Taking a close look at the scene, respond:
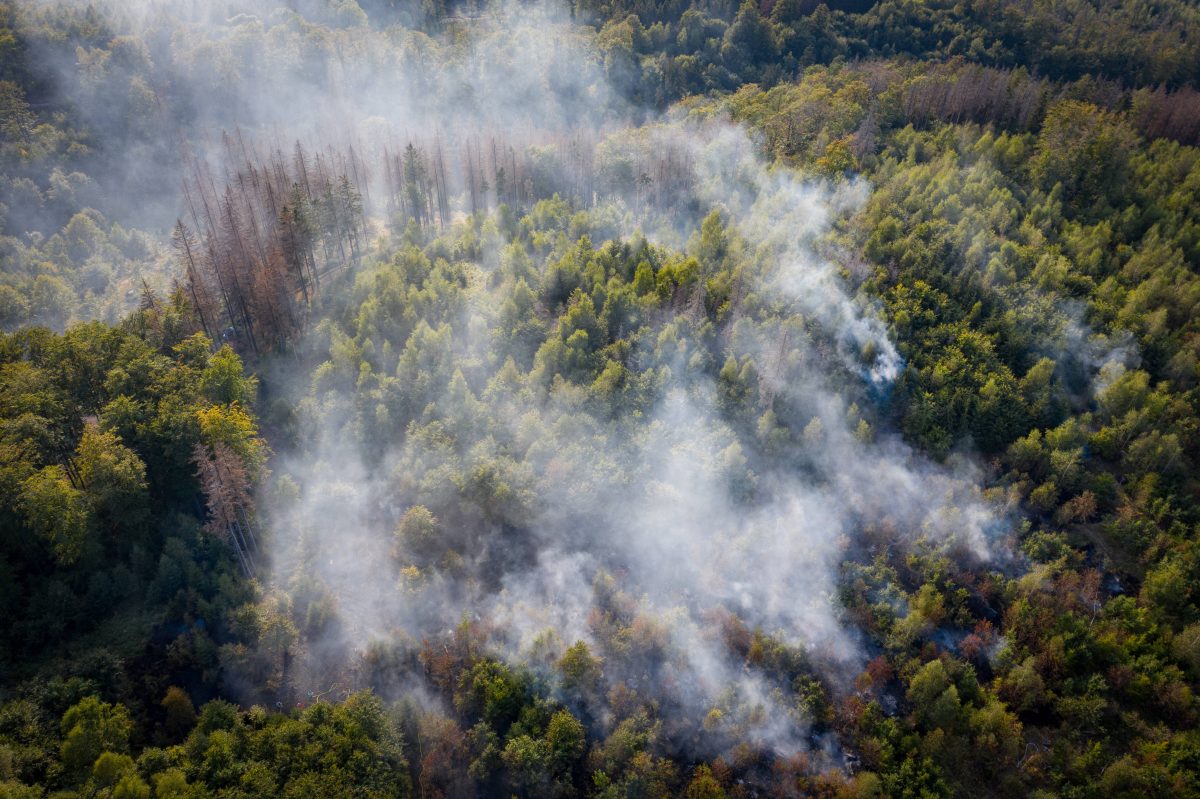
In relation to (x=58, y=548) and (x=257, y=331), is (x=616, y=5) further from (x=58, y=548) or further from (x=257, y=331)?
(x=58, y=548)

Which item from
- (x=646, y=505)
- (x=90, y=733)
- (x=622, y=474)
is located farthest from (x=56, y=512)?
(x=646, y=505)

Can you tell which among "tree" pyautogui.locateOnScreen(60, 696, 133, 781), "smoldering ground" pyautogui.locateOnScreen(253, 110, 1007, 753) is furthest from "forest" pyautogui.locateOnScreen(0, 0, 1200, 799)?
"smoldering ground" pyautogui.locateOnScreen(253, 110, 1007, 753)

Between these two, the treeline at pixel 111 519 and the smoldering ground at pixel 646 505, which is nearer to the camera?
the treeline at pixel 111 519

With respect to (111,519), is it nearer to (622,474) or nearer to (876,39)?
(622,474)

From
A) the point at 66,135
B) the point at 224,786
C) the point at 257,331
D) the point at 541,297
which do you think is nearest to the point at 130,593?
the point at 224,786

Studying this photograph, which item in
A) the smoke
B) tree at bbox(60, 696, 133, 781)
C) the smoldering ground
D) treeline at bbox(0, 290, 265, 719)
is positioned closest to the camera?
tree at bbox(60, 696, 133, 781)

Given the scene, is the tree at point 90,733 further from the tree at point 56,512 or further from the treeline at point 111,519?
the tree at point 56,512

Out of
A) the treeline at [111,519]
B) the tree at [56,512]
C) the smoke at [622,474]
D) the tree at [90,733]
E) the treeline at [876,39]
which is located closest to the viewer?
the tree at [90,733]

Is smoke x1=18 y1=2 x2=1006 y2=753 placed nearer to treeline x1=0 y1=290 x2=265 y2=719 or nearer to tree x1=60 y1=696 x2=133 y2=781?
treeline x1=0 y1=290 x2=265 y2=719

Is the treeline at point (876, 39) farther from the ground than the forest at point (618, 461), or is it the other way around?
the treeline at point (876, 39)

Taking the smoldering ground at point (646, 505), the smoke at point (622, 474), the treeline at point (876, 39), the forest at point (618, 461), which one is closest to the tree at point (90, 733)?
the forest at point (618, 461)
